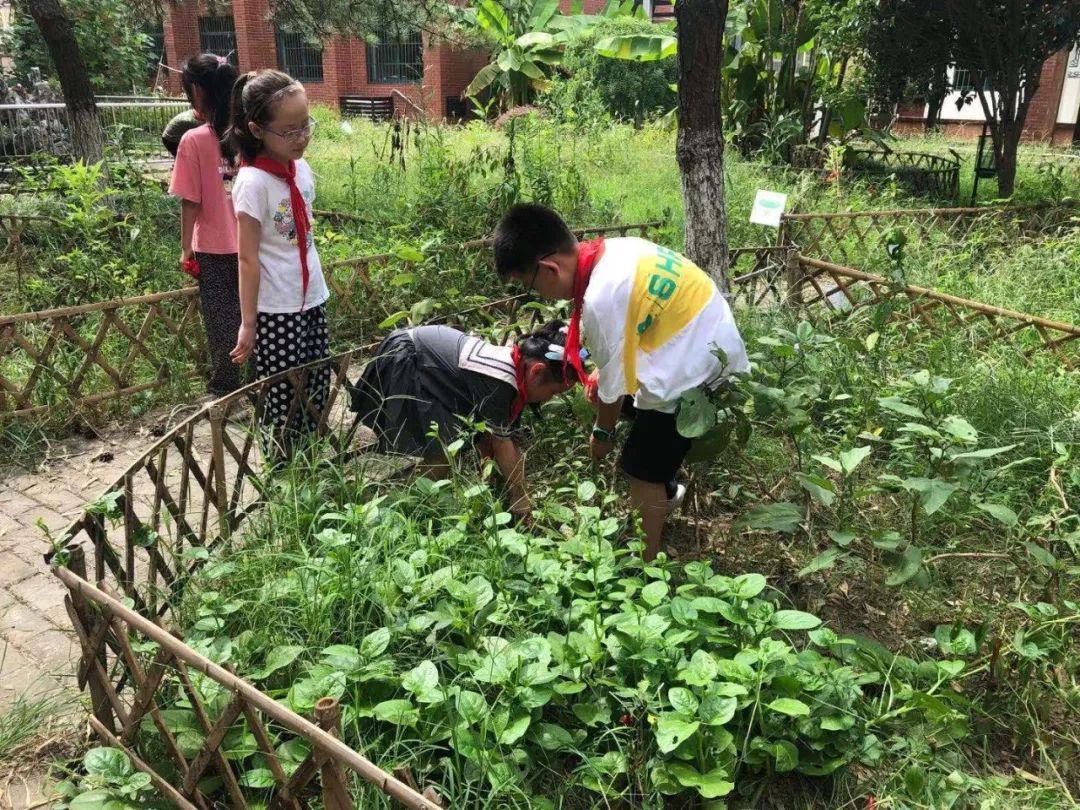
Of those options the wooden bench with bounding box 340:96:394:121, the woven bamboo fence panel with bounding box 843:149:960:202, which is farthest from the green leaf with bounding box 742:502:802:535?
the wooden bench with bounding box 340:96:394:121

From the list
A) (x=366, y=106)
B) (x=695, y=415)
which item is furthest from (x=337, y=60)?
(x=695, y=415)

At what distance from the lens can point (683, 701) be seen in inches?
69.9

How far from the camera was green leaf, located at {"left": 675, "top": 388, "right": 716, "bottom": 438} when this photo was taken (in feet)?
7.80

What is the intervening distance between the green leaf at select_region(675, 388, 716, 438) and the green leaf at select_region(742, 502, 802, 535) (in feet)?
0.99

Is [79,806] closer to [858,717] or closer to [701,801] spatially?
[701,801]

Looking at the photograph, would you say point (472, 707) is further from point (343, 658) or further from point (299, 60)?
point (299, 60)

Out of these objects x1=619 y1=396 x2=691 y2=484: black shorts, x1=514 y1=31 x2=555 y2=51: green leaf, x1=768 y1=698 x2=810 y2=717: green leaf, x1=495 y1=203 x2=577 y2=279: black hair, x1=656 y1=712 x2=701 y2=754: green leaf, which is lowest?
x1=768 y1=698 x2=810 y2=717: green leaf

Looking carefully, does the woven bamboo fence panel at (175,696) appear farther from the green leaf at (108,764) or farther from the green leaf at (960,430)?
the green leaf at (960,430)

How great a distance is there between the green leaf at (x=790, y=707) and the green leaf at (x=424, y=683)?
0.74m

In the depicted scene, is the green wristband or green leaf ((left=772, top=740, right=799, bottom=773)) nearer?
green leaf ((left=772, top=740, right=799, bottom=773))

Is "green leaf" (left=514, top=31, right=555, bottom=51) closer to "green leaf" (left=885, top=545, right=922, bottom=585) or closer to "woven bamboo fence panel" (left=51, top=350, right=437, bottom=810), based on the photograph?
"woven bamboo fence panel" (left=51, top=350, right=437, bottom=810)

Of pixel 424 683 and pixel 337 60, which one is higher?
pixel 337 60

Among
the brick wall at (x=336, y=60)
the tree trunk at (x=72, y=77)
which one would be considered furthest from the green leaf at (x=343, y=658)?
the brick wall at (x=336, y=60)

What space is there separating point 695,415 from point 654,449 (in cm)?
26
